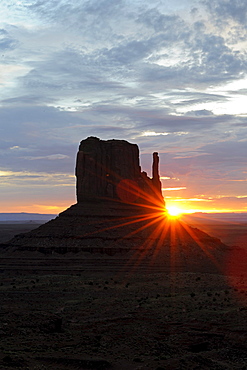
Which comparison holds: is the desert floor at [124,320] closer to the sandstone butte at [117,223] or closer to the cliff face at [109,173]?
the sandstone butte at [117,223]

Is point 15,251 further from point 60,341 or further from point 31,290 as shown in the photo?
point 60,341

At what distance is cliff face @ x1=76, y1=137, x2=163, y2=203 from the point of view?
109 m

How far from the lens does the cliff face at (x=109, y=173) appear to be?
108625 millimetres

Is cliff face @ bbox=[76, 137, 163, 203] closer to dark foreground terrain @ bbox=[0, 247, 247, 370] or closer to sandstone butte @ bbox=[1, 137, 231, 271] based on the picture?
sandstone butte @ bbox=[1, 137, 231, 271]

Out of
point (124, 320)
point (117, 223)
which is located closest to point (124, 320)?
point (124, 320)

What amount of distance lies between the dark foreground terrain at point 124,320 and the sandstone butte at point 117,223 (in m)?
13.4

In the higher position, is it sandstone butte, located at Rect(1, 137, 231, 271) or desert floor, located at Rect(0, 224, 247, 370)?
sandstone butte, located at Rect(1, 137, 231, 271)

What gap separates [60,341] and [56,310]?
15.6 metres

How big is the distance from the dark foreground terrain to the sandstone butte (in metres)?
13.4

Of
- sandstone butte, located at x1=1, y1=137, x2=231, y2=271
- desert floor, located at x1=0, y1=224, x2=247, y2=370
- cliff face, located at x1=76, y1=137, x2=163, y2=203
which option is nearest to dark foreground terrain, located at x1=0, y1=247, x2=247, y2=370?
desert floor, located at x1=0, y1=224, x2=247, y2=370

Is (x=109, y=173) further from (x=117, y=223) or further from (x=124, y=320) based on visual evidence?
(x=124, y=320)

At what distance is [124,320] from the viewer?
135 feet

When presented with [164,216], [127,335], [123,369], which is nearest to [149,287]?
[127,335]

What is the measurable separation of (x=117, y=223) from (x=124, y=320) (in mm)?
58474
